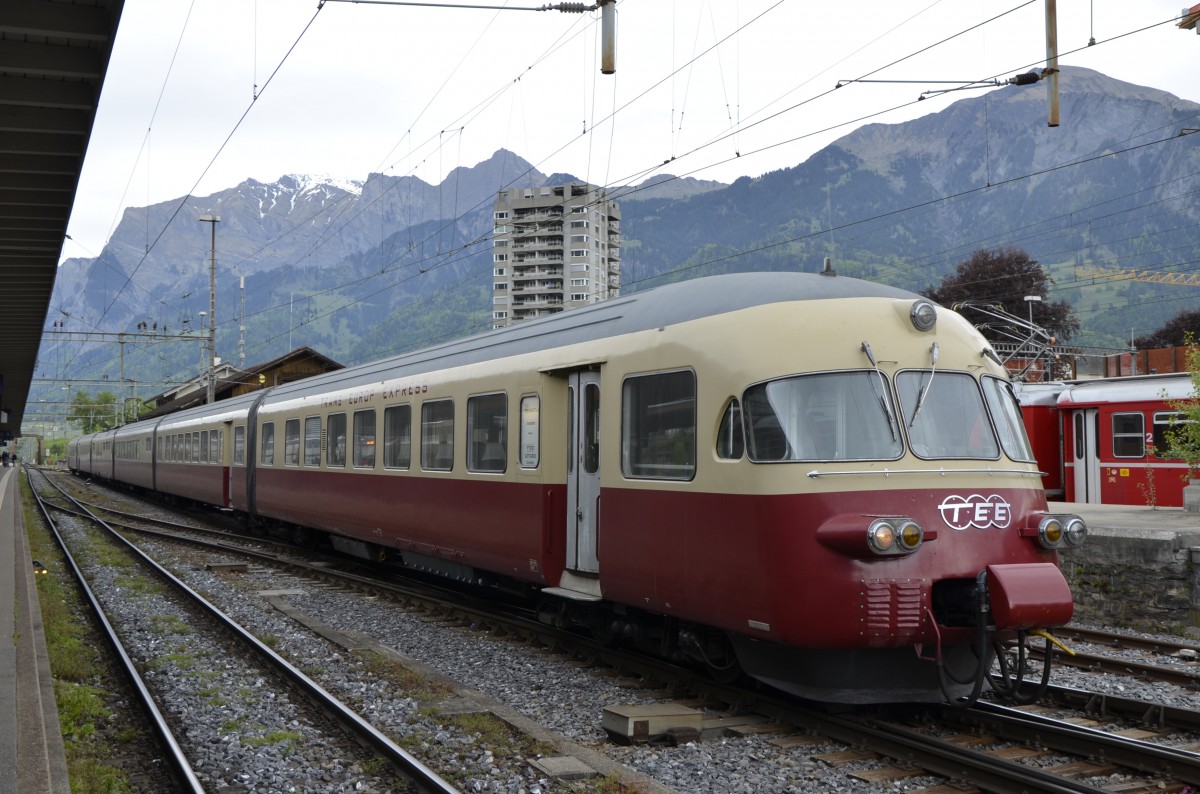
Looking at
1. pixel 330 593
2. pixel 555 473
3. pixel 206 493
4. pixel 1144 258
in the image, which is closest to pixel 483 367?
pixel 555 473

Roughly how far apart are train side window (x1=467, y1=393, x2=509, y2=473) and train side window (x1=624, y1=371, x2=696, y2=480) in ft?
7.38

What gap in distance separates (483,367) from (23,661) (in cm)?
509

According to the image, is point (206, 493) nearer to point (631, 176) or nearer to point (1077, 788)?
point (631, 176)

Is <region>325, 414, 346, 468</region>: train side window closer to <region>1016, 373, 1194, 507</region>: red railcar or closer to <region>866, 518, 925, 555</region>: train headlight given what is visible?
<region>866, 518, 925, 555</region>: train headlight

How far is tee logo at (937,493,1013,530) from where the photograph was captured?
6875mm

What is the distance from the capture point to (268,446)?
19.9 metres

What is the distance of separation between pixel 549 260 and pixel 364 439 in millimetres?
120333

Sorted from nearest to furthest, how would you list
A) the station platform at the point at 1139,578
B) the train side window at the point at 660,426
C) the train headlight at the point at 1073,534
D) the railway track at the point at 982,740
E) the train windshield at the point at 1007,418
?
1. the railway track at the point at 982,740
2. the train headlight at the point at 1073,534
3. the train windshield at the point at 1007,418
4. the train side window at the point at 660,426
5. the station platform at the point at 1139,578

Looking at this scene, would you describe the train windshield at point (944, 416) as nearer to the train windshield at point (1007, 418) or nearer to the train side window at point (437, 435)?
the train windshield at point (1007, 418)

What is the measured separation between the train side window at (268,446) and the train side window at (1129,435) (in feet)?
54.8

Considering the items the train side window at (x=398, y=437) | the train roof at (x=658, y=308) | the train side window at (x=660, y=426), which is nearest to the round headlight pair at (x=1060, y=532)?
the train roof at (x=658, y=308)

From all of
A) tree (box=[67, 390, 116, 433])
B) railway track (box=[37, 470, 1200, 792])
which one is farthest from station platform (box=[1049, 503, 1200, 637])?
tree (box=[67, 390, 116, 433])

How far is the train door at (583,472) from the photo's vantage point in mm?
9188

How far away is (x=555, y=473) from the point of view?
9.63 metres
